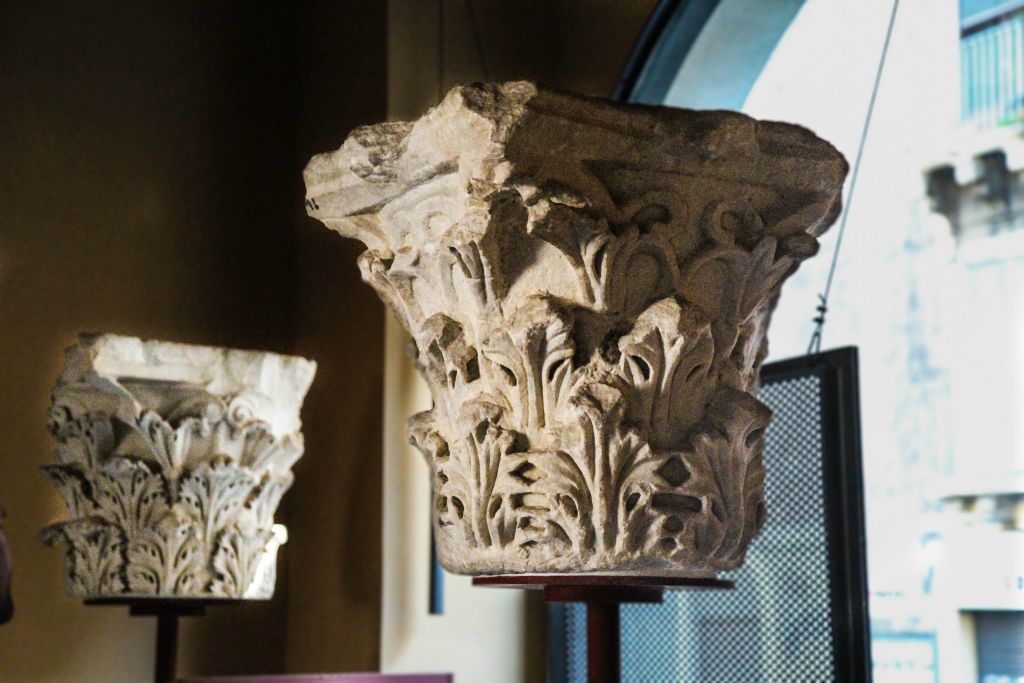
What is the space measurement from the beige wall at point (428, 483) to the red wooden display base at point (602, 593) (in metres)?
2.64

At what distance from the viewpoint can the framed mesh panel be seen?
153 inches

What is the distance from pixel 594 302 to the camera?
279cm

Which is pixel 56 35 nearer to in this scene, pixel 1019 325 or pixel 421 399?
pixel 421 399

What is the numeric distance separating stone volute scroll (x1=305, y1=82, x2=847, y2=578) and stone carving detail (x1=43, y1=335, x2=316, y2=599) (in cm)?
167

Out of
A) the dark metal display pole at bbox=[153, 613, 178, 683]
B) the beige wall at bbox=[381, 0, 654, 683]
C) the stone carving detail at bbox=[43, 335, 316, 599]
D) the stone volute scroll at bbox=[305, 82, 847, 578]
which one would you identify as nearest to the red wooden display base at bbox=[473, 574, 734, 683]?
the stone volute scroll at bbox=[305, 82, 847, 578]

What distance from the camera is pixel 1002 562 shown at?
3.68m

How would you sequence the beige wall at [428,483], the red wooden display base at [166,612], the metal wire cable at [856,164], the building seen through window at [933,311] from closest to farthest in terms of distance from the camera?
the building seen through window at [933,311] < the metal wire cable at [856,164] < the red wooden display base at [166,612] < the beige wall at [428,483]

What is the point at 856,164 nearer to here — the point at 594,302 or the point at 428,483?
the point at 594,302

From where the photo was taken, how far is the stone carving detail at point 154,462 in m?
4.39

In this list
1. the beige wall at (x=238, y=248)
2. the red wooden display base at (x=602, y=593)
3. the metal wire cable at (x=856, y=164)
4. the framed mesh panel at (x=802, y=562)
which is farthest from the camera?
the beige wall at (x=238, y=248)

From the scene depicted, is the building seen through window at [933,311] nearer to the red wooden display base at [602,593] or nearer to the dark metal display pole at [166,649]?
the red wooden display base at [602,593]

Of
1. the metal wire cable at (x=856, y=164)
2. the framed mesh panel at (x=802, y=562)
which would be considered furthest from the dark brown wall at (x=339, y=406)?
the metal wire cable at (x=856, y=164)

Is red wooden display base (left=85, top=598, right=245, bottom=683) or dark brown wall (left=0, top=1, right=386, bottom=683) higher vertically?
dark brown wall (left=0, top=1, right=386, bottom=683)

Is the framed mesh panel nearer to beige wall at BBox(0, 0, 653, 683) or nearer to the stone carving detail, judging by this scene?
beige wall at BBox(0, 0, 653, 683)
